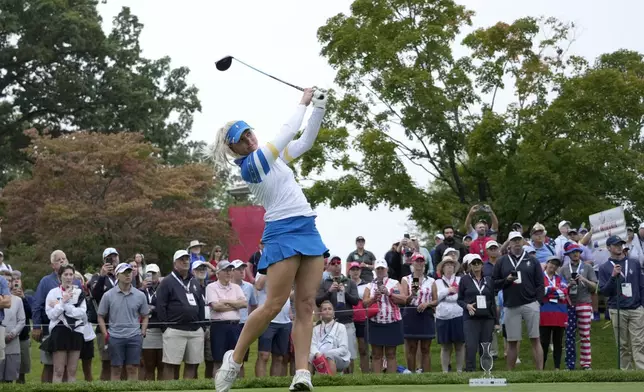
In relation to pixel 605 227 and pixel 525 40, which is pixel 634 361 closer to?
pixel 605 227

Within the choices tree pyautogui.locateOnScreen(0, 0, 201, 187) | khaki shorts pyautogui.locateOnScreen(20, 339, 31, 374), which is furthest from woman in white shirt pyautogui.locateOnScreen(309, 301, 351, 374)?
tree pyautogui.locateOnScreen(0, 0, 201, 187)

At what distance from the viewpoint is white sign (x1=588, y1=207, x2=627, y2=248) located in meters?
23.3

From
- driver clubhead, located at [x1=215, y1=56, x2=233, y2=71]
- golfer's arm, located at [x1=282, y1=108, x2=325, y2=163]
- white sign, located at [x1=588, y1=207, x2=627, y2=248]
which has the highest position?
white sign, located at [x1=588, y1=207, x2=627, y2=248]

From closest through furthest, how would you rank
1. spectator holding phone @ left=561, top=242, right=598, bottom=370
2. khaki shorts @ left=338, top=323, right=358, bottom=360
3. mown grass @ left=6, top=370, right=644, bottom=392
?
mown grass @ left=6, top=370, right=644, bottom=392 < khaki shorts @ left=338, top=323, right=358, bottom=360 < spectator holding phone @ left=561, top=242, right=598, bottom=370

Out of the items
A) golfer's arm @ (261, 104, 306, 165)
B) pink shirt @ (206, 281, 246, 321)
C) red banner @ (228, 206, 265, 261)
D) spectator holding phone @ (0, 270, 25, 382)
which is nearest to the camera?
golfer's arm @ (261, 104, 306, 165)

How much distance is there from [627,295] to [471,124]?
1178 centimetres

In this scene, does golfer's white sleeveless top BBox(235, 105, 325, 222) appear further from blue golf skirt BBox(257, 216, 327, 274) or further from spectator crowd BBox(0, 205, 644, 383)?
spectator crowd BBox(0, 205, 644, 383)

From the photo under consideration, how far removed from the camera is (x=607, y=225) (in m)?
23.8

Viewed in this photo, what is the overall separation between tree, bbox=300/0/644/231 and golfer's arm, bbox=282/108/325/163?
1903 centimetres

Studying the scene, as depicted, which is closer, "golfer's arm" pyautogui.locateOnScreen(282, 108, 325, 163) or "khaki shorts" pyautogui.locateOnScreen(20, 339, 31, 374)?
"golfer's arm" pyautogui.locateOnScreen(282, 108, 325, 163)

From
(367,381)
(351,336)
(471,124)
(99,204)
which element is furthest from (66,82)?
(367,381)

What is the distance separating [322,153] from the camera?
101 ft

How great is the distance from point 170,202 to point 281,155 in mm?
38190

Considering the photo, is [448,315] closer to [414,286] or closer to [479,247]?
[414,286]
